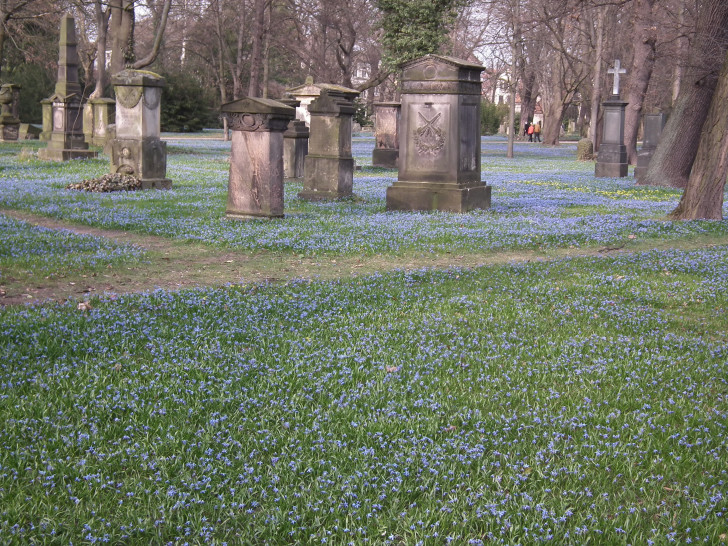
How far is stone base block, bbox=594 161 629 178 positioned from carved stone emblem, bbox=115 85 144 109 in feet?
53.5

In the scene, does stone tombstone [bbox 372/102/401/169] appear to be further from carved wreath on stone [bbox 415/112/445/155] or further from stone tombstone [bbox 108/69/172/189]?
carved wreath on stone [bbox 415/112/445/155]

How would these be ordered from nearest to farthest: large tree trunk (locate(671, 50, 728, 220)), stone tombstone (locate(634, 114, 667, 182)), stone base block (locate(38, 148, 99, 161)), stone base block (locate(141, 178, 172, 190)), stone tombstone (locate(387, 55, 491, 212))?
1. large tree trunk (locate(671, 50, 728, 220))
2. stone tombstone (locate(387, 55, 491, 212))
3. stone base block (locate(141, 178, 172, 190))
4. stone base block (locate(38, 148, 99, 161))
5. stone tombstone (locate(634, 114, 667, 182))

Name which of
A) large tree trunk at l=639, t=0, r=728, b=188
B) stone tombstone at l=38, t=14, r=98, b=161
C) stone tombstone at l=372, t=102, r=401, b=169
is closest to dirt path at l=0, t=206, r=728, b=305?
large tree trunk at l=639, t=0, r=728, b=188

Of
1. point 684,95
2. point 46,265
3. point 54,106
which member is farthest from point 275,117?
point 54,106

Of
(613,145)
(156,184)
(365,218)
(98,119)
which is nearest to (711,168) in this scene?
(365,218)

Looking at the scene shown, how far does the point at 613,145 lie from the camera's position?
88.9 feet

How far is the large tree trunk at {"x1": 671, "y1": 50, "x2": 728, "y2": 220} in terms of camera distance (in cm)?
1324

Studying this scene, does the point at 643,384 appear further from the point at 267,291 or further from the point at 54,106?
the point at 54,106

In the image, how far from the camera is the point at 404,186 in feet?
49.2

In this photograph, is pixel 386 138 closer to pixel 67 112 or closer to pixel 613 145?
pixel 613 145

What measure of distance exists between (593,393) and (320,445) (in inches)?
77.6

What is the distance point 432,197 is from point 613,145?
47.9 ft

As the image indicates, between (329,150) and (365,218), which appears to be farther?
(329,150)

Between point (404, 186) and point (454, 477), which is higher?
point (404, 186)
